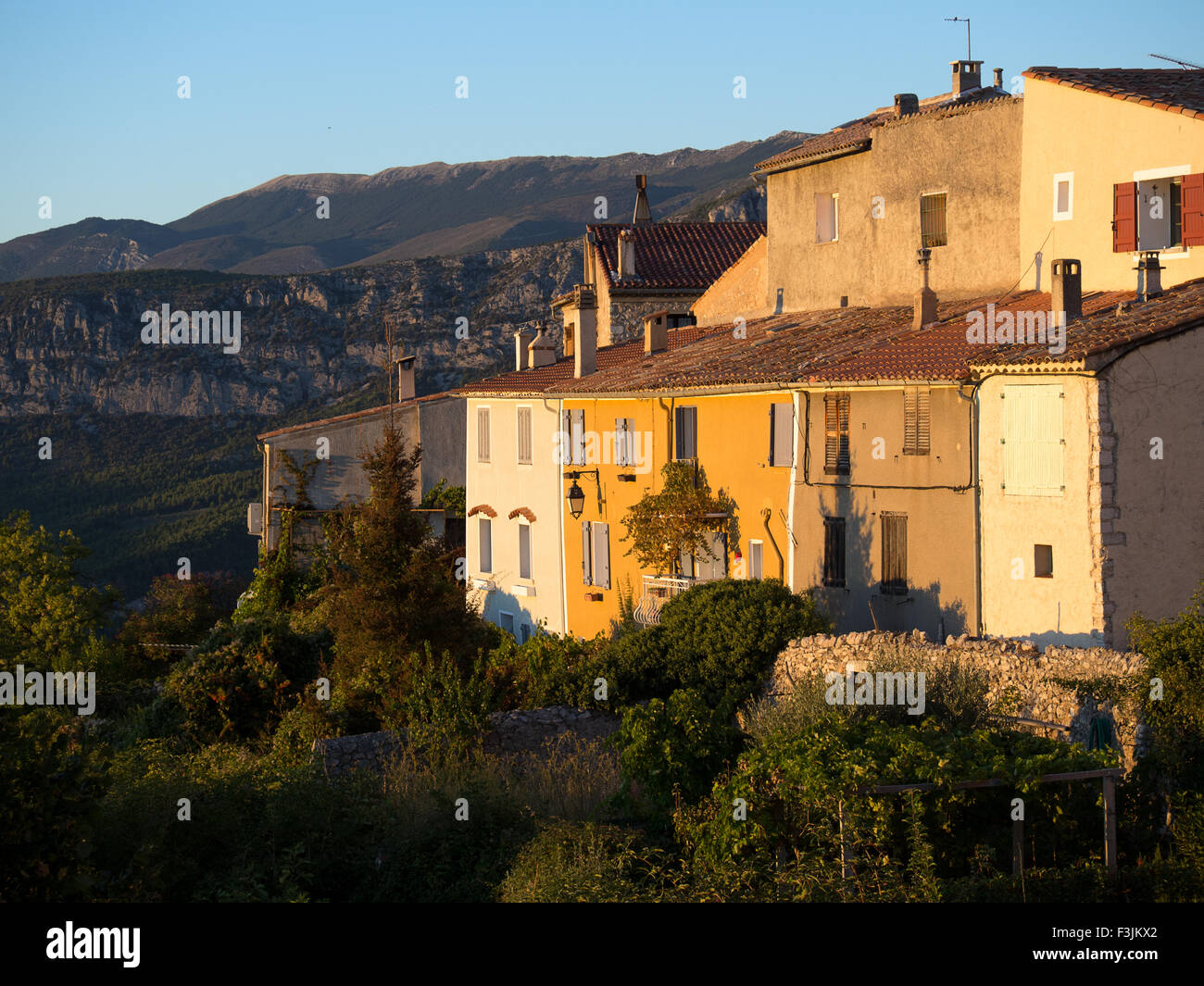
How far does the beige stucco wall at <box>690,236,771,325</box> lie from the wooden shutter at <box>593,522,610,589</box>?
841 cm

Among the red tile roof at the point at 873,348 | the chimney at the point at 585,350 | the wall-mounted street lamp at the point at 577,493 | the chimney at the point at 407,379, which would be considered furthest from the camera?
the chimney at the point at 407,379

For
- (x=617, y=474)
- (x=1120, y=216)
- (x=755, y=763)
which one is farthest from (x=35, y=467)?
(x=755, y=763)

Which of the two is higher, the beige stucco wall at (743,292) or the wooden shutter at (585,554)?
the beige stucco wall at (743,292)

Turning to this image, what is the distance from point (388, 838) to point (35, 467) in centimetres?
8640

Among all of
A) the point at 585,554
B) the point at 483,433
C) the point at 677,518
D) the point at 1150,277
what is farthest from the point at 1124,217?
the point at 483,433

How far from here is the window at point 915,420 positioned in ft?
70.3

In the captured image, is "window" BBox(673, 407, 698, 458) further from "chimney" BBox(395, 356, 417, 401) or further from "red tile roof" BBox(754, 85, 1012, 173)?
"chimney" BBox(395, 356, 417, 401)

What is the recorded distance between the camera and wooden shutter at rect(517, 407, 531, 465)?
34.1 meters

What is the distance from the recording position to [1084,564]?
61.7 feet

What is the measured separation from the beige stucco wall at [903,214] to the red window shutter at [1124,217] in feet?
12.6

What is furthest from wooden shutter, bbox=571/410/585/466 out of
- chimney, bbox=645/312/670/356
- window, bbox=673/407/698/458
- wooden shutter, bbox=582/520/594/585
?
window, bbox=673/407/698/458

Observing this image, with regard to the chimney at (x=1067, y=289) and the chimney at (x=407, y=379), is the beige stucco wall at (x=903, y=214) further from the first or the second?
the chimney at (x=407, y=379)

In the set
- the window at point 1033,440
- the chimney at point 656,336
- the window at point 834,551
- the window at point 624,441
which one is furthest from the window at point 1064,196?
the chimney at point 656,336
